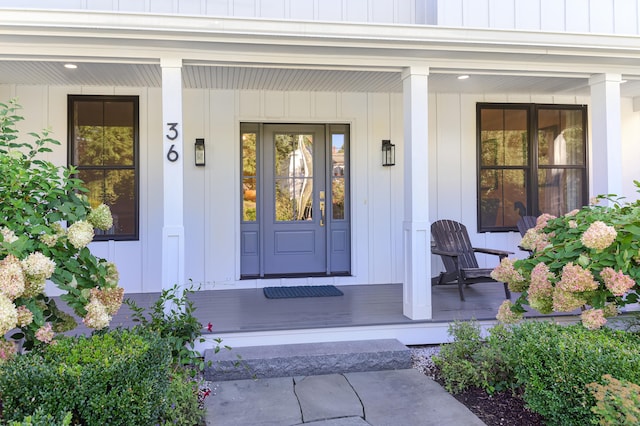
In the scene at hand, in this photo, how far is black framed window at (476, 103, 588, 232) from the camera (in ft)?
19.7

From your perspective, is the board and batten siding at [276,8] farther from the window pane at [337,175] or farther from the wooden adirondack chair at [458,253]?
the wooden adirondack chair at [458,253]

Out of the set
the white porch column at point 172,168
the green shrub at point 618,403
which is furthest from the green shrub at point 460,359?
the white porch column at point 172,168

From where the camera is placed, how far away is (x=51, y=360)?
86.0 inches

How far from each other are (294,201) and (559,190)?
3540 mm

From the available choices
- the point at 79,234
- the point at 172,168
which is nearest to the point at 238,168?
the point at 172,168

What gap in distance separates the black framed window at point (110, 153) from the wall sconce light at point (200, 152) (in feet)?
2.22

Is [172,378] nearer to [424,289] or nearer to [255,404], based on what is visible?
[255,404]

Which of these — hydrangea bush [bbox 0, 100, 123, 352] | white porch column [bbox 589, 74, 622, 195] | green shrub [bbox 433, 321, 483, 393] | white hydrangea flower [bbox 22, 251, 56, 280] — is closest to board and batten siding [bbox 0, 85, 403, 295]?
white porch column [bbox 589, 74, 622, 195]

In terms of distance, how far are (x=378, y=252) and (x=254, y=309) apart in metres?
1.98

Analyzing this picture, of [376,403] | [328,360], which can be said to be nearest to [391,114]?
[328,360]

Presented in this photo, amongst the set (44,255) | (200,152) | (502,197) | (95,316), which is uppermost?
(200,152)

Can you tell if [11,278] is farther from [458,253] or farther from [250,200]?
[458,253]

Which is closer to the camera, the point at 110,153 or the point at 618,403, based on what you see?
the point at 618,403

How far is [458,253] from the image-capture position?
16.5 ft
